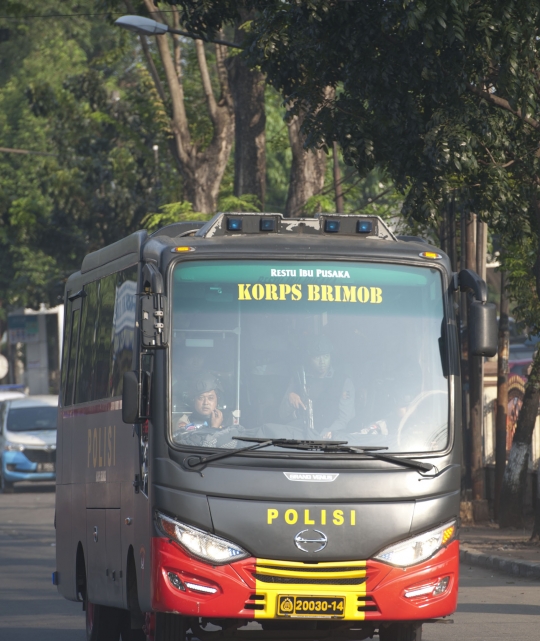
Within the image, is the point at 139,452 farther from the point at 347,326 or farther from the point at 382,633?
the point at 382,633

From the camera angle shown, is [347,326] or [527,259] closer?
[347,326]

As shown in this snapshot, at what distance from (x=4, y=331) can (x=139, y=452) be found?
56846 millimetres

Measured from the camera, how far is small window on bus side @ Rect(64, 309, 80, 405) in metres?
10.1

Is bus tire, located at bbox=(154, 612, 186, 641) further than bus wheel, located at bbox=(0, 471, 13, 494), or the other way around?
bus wheel, located at bbox=(0, 471, 13, 494)

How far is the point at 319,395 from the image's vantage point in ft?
24.0

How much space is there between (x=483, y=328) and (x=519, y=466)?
1076 cm

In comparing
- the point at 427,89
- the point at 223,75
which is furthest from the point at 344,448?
the point at 223,75

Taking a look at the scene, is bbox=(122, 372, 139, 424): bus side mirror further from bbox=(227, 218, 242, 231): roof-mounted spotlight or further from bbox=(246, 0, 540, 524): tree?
bbox=(246, 0, 540, 524): tree

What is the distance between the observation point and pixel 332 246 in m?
7.69

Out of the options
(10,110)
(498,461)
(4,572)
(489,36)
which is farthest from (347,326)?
(10,110)

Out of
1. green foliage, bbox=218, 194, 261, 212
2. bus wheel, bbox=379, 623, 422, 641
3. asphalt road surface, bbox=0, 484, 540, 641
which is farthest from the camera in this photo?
green foliage, bbox=218, 194, 261, 212

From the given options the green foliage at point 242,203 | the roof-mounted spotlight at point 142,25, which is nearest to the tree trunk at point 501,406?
the green foliage at point 242,203

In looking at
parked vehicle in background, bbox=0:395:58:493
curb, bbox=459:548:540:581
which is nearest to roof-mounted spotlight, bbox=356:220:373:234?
curb, bbox=459:548:540:581

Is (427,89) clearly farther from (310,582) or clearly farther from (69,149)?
(69,149)
